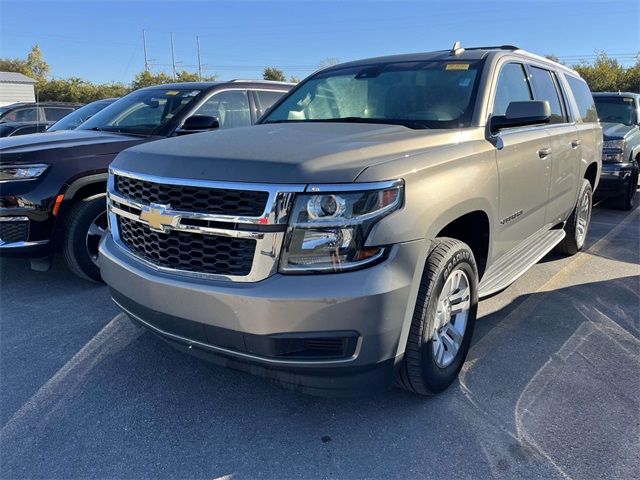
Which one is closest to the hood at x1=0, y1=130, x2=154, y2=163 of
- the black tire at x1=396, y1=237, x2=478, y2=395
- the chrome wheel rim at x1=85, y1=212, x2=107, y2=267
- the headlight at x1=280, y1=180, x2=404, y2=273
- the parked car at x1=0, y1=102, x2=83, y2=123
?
the chrome wheel rim at x1=85, y1=212, x2=107, y2=267

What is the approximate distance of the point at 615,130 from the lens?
871 cm

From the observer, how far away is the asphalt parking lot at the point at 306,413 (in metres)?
2.40

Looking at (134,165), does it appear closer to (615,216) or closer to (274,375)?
(274,375)

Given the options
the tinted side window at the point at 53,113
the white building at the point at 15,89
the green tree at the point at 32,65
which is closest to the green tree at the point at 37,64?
the green tree at the point at 32,65

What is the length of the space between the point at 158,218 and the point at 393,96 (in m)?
1.96

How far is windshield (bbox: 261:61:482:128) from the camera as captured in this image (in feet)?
11.1

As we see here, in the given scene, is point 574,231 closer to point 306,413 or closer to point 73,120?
point 306,413

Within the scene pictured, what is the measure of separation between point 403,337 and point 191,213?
1144mm

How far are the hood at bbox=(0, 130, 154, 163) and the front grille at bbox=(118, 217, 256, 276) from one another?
2.05 meters

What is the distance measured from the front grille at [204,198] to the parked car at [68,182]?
77.8 inches

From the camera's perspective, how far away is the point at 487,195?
3105 mm

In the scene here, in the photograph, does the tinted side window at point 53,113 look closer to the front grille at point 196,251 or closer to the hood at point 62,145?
the hood at point 62,145

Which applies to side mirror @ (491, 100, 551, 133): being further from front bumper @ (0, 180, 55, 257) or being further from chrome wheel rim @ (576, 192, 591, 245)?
front bumper @ (0, 180, 55, 257)

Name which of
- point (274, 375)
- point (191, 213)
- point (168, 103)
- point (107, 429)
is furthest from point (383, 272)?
point (168, 103)
